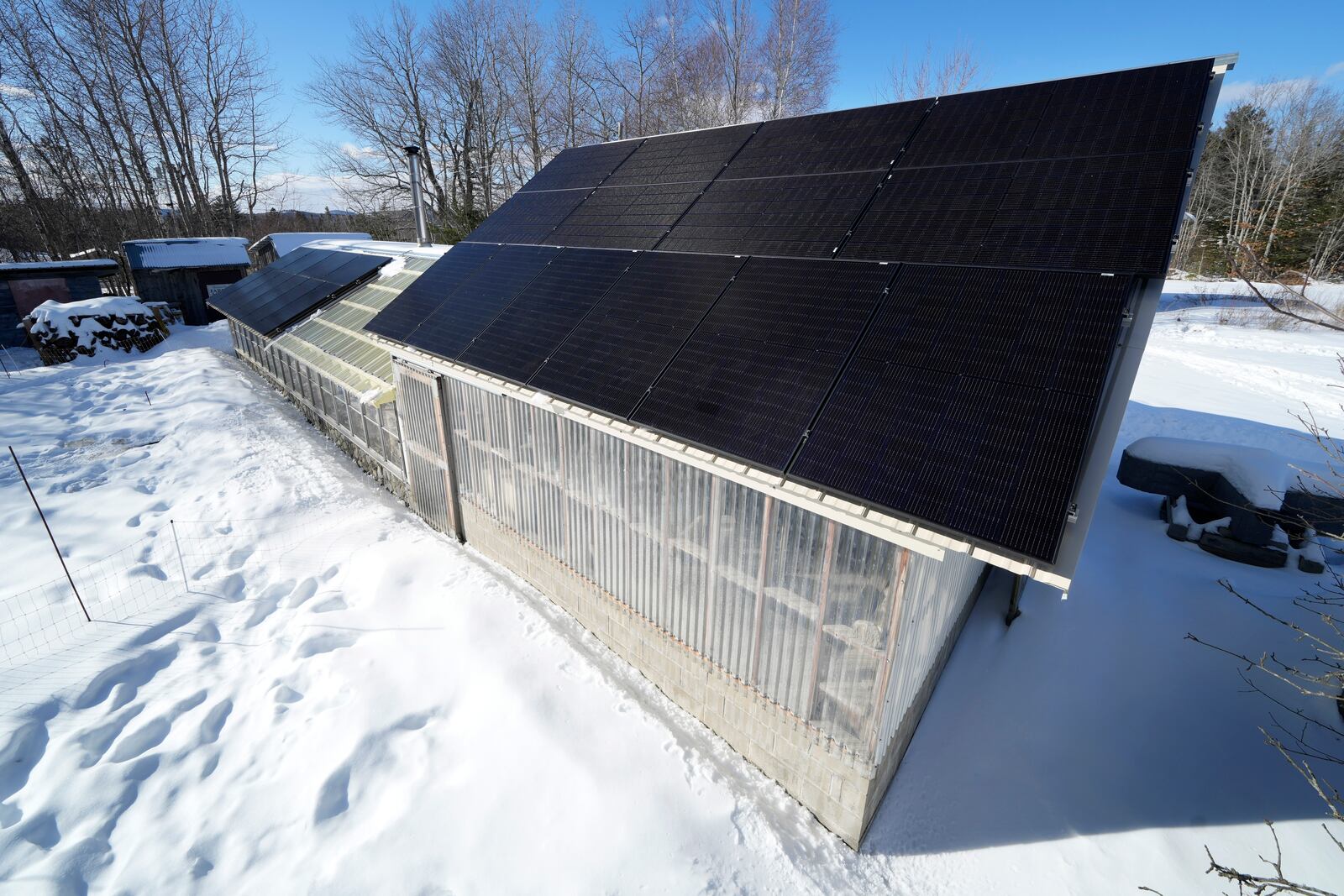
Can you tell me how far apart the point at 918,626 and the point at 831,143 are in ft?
19.9

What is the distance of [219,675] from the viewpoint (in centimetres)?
650

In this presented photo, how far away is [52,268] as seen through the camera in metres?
23.0

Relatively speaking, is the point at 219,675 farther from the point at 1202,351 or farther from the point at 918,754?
the point at 1202,351

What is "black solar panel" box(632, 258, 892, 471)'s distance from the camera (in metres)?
4.62

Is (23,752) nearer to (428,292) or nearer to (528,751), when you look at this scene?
(528,751)

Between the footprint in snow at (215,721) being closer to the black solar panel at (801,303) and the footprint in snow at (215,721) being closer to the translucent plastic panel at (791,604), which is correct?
the translucent plastic panel at (791,604)

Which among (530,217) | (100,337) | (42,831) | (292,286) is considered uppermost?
(530,217)

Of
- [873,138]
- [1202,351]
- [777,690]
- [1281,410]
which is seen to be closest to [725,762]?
[777,690]

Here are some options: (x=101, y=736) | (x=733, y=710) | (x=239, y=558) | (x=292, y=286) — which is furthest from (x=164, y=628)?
(x=292, y=286)

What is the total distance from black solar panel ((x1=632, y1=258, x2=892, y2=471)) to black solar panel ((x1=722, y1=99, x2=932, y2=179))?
Answer: 203 cm

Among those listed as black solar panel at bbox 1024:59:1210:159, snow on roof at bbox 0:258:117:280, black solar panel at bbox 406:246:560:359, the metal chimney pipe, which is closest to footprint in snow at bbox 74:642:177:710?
black solar panel at bbox 406:246:560:359

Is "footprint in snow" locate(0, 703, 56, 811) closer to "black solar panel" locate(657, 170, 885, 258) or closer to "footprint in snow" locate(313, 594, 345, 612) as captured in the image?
"footprint in snow" locate(313, 594, 345, 612)

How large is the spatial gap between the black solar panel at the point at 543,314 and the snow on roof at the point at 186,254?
29.2 meters

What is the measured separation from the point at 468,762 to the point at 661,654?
2.20 metres
